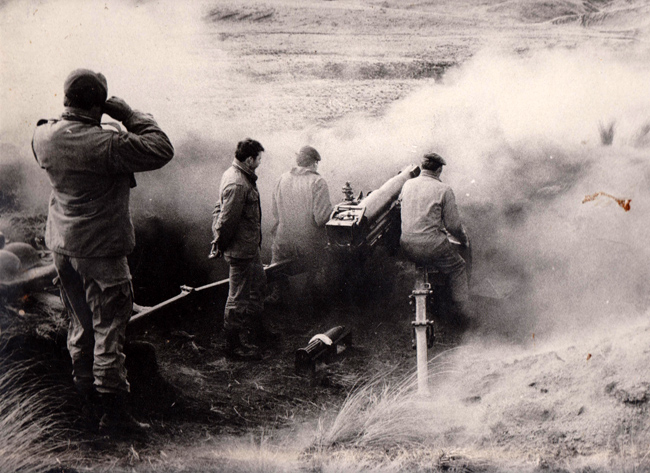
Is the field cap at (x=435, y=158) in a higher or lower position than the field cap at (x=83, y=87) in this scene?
lower

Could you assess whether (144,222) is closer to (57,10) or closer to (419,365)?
(57,10)

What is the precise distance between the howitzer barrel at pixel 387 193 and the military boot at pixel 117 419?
2130 millimetres

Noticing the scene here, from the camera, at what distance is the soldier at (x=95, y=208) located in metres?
3.18

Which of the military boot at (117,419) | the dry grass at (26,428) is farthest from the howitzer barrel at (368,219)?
the dry grass at (26,428)

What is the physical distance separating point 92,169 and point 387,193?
89.5 inches

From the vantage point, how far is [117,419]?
3457 mm

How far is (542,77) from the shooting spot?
402 cm

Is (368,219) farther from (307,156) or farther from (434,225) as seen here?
(307,156)

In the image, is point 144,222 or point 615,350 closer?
point 615,350

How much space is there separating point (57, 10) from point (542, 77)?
3.20 meters

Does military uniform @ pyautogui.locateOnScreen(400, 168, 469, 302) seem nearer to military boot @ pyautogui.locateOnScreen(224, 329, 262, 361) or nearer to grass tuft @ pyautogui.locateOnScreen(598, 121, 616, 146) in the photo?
grass tuft @ pyautogui.locateOnScreen(598, 121, 616, 146)

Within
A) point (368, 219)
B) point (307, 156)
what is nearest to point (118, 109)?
point (307, 156)

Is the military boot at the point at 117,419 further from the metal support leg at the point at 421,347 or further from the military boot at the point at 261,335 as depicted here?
the metal support leg at the point at 421,347

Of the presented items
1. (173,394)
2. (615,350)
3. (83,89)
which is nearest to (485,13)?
(615,350)
